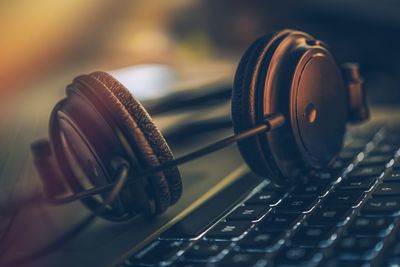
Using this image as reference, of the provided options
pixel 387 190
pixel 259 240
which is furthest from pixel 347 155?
pixel 259 240

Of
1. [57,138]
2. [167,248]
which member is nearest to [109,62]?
[57,138]

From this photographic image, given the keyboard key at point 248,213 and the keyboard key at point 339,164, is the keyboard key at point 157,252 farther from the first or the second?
the keyboard key at point 339,164

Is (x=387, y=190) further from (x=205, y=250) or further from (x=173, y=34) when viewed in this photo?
(x=173, y=34)

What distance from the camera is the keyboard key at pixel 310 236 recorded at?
49 cm

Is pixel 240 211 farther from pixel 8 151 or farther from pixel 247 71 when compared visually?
pixel 8 151

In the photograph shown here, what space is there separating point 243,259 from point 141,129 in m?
0.14

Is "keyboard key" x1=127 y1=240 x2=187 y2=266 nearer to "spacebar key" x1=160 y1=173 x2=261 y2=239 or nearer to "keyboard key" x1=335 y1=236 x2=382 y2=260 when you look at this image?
"spacebar key" x1=160 y1=173 x2=261 y2=239

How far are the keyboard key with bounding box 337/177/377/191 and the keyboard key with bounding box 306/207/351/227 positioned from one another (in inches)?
2.3

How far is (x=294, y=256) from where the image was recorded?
47 cm

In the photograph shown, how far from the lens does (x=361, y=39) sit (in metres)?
1.27

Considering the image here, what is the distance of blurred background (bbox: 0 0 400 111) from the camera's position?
0.88 metres

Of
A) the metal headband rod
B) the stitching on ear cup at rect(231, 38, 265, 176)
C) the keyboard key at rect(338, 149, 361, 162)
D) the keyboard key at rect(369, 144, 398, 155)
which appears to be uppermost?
the stitching on ear cup at rect(231, 38, 265, 176)

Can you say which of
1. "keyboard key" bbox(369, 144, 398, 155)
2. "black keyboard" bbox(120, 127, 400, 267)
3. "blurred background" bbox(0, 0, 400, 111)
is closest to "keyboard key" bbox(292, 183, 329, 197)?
"black keyboard" bbox(120, 127, 400, 267)

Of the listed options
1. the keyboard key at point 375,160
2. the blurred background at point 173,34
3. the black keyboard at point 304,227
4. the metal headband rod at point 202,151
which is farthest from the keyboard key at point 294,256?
the blurred background at point 173,34
